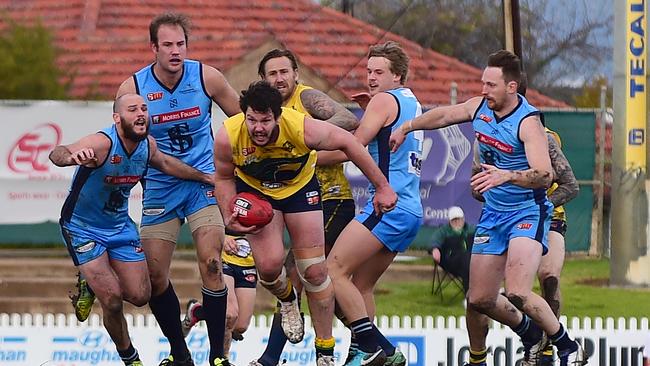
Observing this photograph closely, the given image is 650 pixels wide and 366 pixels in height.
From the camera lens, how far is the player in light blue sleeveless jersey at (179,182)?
10211mm

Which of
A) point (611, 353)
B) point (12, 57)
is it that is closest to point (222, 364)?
point (611, 353)

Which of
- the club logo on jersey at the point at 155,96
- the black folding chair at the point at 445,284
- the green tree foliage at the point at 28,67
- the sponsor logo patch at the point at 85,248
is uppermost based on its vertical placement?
the green tree foliage at the point at 28,67

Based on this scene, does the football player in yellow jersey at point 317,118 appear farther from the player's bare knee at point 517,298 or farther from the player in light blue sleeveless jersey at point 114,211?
the player's bare knee at point 517,298

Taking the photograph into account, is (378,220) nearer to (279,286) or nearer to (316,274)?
(316,274)

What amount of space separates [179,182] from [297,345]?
2.98m

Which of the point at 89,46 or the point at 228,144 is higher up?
the point at 89,46

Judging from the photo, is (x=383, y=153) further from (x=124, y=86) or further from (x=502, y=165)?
(x=124, y=86)

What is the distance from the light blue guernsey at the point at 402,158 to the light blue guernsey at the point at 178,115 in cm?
120

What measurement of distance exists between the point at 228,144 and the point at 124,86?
1.22 m

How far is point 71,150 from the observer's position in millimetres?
9641

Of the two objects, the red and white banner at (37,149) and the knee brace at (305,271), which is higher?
the red and white banner at (37,149)

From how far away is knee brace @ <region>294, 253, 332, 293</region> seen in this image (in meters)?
9.66

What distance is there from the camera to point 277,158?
9.50 meters

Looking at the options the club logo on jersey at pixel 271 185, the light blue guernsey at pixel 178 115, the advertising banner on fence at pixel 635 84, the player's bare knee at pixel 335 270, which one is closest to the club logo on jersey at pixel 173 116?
the light blue guernsey at pixel 178 115
